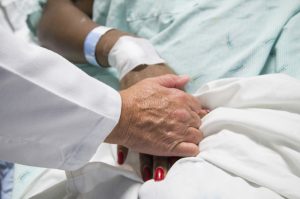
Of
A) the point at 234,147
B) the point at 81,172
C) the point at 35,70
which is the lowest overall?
the point at 81,172

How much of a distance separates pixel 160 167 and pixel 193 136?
104 millimetres

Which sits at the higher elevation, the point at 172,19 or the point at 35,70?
the point at 35,70

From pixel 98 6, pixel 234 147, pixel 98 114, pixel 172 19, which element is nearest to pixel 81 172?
pixel 98 114

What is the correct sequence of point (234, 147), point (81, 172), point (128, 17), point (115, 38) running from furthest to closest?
point (128, 17), point (115, 38), point (81, 172), point (234, 147)

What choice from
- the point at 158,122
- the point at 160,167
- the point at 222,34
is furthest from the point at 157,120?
the point at 222,34

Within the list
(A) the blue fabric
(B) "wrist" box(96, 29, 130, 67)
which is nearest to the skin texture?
(B) "wrist" box(96, 29, 130, 67)

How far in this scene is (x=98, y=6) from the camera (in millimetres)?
1327

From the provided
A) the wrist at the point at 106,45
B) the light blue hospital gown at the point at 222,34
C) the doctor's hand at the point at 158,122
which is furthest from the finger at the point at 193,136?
the wrist at the point at 106,45

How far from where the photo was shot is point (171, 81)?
92cm

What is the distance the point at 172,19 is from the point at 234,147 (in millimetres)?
572

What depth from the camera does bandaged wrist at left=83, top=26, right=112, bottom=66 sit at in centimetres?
117

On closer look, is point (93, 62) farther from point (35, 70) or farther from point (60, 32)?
point (35, 70)

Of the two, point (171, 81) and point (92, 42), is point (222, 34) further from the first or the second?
point (92, 42)

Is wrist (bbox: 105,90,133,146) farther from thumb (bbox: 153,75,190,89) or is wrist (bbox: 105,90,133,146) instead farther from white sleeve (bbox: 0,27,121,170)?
thumb (bbox: 153,75,190,89)
